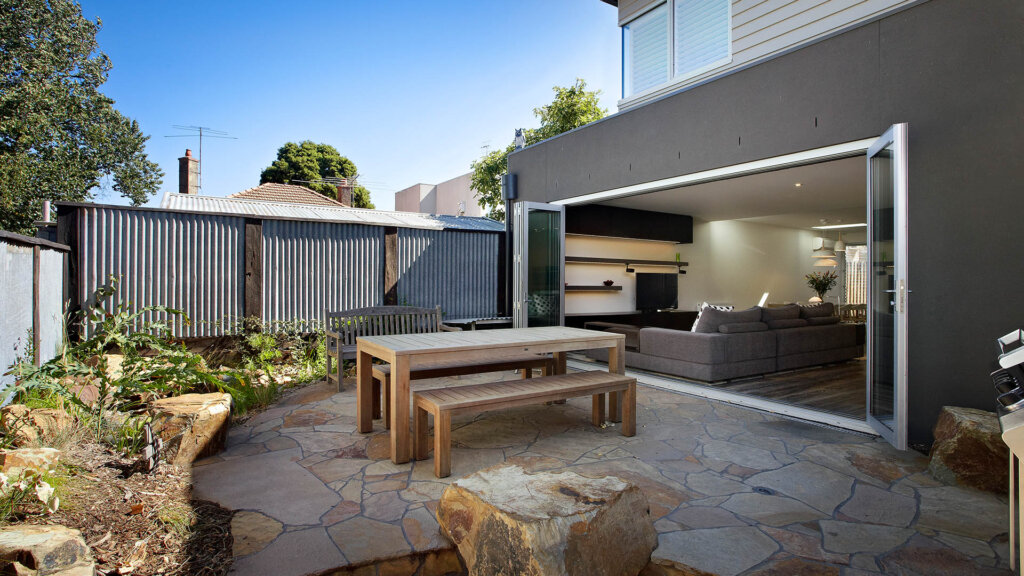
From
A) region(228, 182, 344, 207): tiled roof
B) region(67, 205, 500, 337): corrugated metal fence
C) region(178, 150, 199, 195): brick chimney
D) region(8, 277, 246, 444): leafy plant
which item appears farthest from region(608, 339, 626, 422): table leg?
region(228, 182, 344, 207): tiled roof

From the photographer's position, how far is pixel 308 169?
1086 inches

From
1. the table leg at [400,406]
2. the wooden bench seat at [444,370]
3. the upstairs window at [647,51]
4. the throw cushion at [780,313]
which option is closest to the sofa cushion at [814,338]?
the throw cushion at [780,313]

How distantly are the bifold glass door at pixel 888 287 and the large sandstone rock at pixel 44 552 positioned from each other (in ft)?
14.2

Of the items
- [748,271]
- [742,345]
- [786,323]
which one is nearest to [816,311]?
[786,323]

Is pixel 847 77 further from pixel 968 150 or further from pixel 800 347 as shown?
pixel 800 347

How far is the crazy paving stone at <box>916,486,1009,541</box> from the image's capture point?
2.26 metres

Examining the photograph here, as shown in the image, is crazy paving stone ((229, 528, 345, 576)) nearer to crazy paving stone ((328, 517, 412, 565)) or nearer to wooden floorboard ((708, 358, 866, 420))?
crazy paving stone ((328, 517, 412, 565))

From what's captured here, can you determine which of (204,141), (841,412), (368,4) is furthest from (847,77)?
(204,141)

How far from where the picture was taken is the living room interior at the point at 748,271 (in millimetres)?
5578

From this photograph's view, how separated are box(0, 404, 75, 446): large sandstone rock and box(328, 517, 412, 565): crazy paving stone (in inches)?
59.2

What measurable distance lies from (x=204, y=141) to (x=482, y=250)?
13.9 metres

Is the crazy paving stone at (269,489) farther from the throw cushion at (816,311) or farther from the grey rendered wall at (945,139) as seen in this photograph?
the throw cushion at (816,311)

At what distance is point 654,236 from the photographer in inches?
348

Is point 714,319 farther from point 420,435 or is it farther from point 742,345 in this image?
point 420,435
